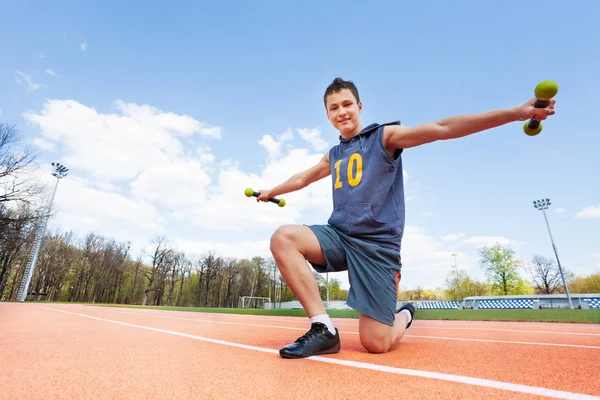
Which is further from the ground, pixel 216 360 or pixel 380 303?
pixel 380 303

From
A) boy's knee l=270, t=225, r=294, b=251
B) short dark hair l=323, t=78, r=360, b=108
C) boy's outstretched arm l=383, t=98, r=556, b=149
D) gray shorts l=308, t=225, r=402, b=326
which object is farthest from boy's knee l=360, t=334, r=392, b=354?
short dark hair l=323, t=78, r=360, b=108

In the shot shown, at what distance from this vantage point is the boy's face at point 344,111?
2916 millimetres

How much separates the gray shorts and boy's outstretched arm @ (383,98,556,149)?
86cm

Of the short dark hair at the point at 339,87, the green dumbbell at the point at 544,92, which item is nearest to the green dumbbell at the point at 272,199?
the short dark hair at the point at 339,87

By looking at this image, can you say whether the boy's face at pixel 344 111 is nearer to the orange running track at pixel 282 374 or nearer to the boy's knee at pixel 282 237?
the boy's knee at pixel 282 237

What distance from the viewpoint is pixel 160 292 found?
53.7 metres

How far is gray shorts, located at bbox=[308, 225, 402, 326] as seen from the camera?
2.42m

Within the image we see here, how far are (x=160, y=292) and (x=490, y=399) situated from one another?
59.7m

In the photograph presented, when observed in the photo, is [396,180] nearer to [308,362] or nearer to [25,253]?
[308,362]

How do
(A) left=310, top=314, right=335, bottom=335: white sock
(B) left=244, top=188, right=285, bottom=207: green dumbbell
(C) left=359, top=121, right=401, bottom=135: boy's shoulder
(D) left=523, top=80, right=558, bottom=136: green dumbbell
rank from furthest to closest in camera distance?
(B) left=244, top=188, right=285, bottom=207: green dumbbell → (C) left=359, top=121, right=401, bottom=135: boy's shoulder → (A) left=310, top=314, right=335, bottom=335: white sock → (D) left=523, top=80, right=558, bottom=136: green dumbbell

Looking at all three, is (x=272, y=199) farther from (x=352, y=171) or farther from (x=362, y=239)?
(x=362, y=239)

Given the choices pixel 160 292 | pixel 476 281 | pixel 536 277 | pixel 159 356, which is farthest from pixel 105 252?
pixel 536 277

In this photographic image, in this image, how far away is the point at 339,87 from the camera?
2979mm

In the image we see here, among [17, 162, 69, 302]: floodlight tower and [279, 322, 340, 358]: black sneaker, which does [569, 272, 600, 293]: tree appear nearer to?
[279, 322, 340, 358]: black sneaker
